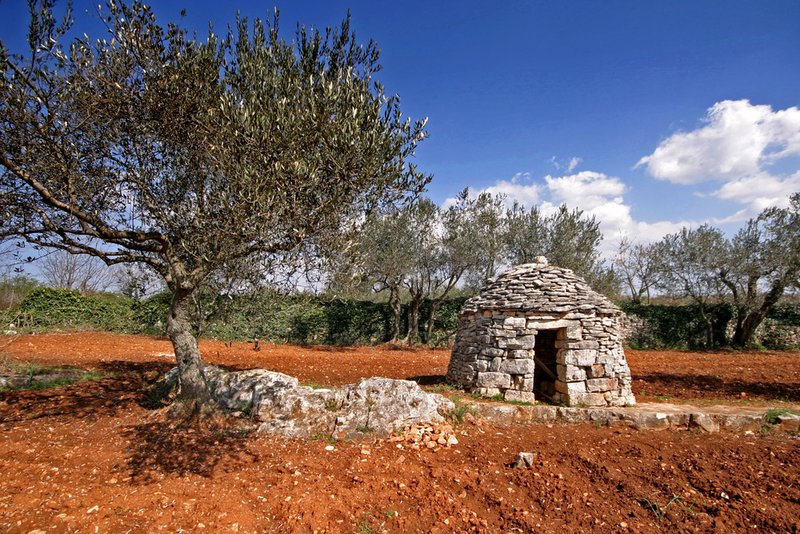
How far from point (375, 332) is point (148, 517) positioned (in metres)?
19.8

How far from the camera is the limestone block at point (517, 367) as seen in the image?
31.9 feet

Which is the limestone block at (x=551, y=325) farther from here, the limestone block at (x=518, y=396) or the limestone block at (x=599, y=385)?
the limestone block at (x=518, y=396)

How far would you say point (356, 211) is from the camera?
740cm

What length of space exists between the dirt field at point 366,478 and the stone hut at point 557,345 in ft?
4.78

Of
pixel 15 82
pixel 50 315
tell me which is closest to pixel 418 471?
pixel 15 82

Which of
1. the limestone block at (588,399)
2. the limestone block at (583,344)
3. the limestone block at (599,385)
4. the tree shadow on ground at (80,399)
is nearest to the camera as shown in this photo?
the tree shadow on ground at (80,399)

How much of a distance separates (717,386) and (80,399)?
1806cm

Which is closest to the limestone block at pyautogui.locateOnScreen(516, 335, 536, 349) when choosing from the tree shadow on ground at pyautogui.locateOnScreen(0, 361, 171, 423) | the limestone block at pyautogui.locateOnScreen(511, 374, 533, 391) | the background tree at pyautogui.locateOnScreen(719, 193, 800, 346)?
the limestone block at pyautogui.locateOnScreen(511, 374, 533, 391)

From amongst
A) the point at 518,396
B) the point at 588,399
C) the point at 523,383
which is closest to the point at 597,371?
the point at 588,399

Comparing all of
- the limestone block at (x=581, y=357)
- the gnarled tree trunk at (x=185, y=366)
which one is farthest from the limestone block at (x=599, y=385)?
the gnarled tree trunk at (x=185, y=366)

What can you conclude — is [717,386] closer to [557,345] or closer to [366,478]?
[557,345]

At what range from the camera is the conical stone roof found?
988 cm

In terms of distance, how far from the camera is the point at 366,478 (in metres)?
5.84

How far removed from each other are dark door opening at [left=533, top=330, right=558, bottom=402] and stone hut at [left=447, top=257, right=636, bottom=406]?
1.43m
